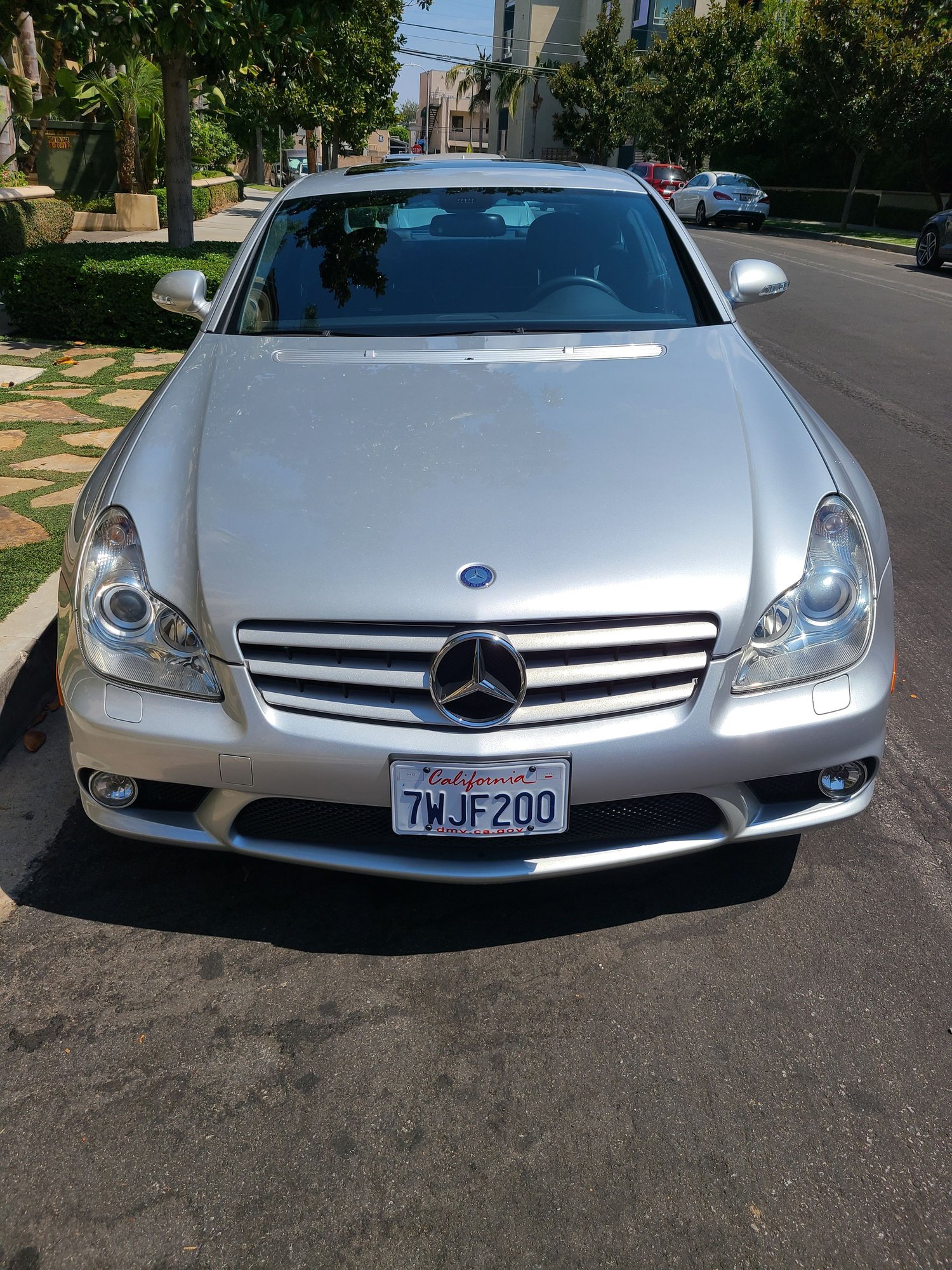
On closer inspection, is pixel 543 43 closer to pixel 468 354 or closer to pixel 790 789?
pixel 468 354

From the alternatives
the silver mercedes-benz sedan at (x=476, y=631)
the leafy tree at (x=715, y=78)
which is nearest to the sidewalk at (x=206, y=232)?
the silver mercedes-benz sedan at (x=476, y=631)

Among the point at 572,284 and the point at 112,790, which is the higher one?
the point at 572,284

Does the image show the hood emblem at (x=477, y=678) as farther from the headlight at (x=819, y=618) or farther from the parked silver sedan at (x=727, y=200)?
the parked silver sedan at (x=727, y=200)

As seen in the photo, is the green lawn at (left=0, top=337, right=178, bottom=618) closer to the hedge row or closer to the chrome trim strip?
the chrome trim strip

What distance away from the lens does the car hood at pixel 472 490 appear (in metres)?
2.12

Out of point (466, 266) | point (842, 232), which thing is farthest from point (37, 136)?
point (842, 232)

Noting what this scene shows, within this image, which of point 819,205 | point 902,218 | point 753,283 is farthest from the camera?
point 819,205

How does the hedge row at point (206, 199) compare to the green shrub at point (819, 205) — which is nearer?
the hedge row at point (206, 199)

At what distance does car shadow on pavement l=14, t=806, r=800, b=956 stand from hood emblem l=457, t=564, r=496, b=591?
794mm

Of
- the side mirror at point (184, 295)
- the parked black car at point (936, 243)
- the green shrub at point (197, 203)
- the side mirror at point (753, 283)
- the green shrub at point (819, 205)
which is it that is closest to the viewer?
the side mirror at point (184, 295)

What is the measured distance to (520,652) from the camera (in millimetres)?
2066

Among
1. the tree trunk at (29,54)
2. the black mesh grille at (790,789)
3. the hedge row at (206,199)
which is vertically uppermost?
the tree trunk at (29,54)

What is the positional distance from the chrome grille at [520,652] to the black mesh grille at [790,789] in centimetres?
30

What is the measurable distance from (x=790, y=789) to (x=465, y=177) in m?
2.67
